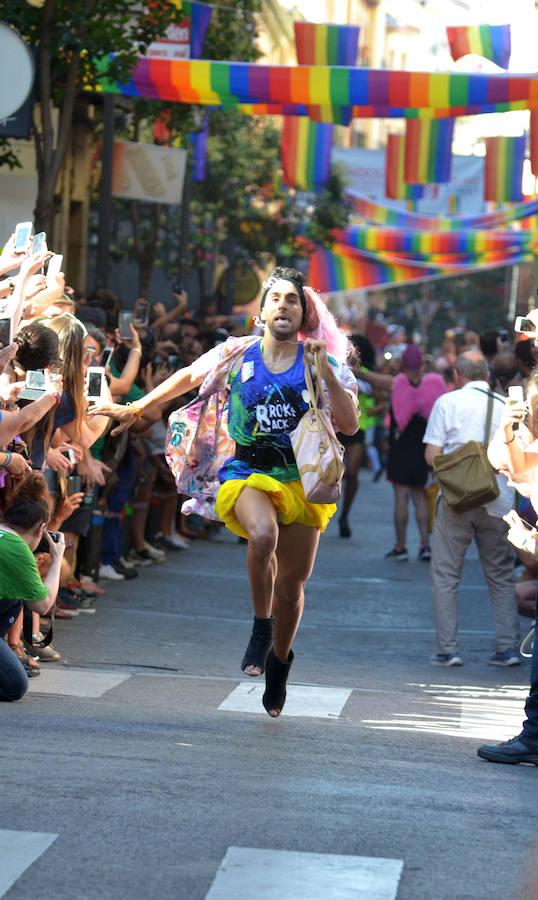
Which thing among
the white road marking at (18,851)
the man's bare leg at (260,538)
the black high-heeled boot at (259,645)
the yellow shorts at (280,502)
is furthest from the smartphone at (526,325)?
the white road marking at (18,851)

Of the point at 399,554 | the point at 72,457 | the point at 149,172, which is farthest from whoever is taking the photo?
the point at 149,172

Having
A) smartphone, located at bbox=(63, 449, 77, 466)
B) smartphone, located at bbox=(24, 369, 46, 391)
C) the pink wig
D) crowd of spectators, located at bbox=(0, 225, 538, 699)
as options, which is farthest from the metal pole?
the pink wig

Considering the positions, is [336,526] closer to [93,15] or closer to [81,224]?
[81,224]

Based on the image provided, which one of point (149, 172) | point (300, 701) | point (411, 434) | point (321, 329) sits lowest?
point (411, 434)

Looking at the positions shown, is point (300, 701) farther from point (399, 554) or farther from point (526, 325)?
point (399, 554)

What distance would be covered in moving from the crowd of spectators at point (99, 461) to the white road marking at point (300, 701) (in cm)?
99

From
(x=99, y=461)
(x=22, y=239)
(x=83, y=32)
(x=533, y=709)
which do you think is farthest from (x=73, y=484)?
(x=83, y=32)

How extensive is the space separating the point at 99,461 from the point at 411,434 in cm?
649

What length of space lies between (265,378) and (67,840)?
2.94m

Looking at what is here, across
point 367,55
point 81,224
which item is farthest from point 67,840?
point 367,55

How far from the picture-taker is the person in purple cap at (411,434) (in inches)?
690

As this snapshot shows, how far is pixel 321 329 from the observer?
8352mm

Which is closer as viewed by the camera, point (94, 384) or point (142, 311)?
point (94, 384)

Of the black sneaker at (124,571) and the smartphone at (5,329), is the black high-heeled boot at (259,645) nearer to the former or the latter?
the smartphone at (5,329)
